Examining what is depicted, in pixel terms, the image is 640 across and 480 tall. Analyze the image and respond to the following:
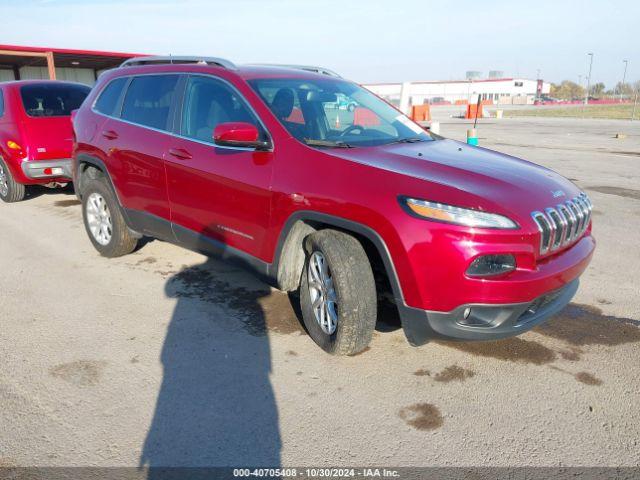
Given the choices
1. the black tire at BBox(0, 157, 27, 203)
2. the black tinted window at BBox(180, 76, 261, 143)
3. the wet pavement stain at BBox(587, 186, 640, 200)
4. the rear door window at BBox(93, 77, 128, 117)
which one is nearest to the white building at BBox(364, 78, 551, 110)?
the wet pavement stain at BBox(587, 186, 640, 200)

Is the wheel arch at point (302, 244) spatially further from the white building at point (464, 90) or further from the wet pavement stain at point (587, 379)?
the white building at point (464, 90)

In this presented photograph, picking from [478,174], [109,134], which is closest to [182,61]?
[109,134]

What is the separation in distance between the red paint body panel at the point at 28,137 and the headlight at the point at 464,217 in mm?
6325

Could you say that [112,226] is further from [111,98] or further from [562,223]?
[562,223]

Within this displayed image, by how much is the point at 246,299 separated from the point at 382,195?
5.91ft

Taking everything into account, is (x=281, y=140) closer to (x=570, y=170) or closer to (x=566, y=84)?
(x=570, y=170)

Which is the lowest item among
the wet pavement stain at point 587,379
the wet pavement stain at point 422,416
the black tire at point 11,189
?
the wet pavement stain at point 422,416

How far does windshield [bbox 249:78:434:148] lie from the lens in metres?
3.52

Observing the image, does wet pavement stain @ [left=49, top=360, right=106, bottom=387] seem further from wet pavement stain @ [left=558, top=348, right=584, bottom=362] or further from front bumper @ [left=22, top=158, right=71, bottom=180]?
front bumper @ [left=22, top=158, right=71, bottom=180]

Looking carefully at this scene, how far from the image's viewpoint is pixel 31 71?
92.0 feet

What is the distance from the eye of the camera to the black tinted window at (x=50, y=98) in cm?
742

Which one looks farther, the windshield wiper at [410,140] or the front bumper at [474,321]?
the windshield wiper at [410,140]

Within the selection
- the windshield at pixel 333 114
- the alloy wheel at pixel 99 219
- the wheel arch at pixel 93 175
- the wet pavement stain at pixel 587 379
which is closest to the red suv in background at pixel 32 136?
the wheel arch at pixel 93 175

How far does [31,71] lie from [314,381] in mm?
31167
